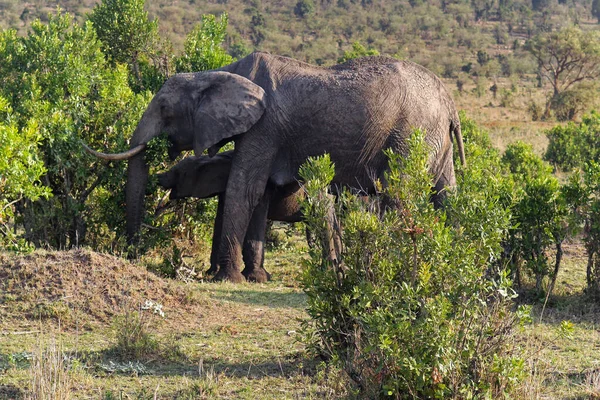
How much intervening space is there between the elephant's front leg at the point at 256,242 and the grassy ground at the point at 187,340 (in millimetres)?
1036

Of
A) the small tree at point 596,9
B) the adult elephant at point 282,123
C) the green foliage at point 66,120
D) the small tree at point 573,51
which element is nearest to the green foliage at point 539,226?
the adult elephant at point 282,123

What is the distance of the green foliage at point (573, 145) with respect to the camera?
2494cm

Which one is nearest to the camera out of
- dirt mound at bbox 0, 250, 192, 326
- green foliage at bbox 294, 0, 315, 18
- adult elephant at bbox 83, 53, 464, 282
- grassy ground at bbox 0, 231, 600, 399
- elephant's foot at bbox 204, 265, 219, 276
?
grassy ground at bbox 0, 231, 600, 399

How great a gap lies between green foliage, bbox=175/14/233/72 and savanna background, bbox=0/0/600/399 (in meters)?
0.04

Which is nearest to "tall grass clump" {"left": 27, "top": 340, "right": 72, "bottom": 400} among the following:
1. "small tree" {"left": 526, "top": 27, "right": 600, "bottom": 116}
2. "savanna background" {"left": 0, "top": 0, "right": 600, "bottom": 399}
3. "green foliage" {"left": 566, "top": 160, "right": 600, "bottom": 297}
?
"savanna background" {"left": 0, "top": 0, "right": 600, "bottom": 399}

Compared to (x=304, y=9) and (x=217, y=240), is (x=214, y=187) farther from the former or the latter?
(x=304, y=9)

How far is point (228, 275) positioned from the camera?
1249 centimetres

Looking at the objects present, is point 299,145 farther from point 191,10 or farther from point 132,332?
point 191,10

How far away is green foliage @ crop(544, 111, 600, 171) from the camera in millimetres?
24938

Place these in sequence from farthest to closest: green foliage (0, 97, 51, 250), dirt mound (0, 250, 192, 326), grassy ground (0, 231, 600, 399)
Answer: green foliage (0, 97, 51, 250) → dirt mound (0, 250, 192, 326) → grassy ground (0, 231, 600, 399)

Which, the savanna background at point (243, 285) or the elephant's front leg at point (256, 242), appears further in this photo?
the elephant's front leg at point (256, 242)

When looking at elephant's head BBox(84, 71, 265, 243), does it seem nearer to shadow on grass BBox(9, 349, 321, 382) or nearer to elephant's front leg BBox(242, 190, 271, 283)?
elephant's front leg BBox(242, 190, 271, 283)

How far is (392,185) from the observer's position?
22.3 ft

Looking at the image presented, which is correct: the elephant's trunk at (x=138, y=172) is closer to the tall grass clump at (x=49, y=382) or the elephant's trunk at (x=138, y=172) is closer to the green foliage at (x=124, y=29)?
the green foliage at (x=124, y=29)
